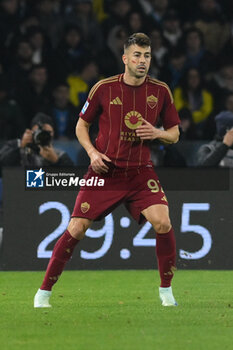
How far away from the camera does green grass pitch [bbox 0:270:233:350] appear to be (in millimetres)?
5832

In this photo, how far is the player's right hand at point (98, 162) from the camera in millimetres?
7105

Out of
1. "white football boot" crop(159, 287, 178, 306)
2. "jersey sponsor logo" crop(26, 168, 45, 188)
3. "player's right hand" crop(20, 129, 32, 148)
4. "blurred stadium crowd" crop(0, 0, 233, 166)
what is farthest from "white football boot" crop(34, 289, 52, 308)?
"blurred stadium crowd" crop(0, 0, 233, 166)

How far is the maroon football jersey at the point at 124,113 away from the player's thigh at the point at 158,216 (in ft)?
1.19

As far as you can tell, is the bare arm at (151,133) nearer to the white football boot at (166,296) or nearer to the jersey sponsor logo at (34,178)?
the white football boot at (166,296)

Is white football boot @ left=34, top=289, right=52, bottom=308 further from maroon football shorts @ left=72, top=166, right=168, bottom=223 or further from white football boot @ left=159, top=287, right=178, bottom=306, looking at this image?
white football boot @ left=159, top=287, right=178, bottom=306

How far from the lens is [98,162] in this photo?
710cm

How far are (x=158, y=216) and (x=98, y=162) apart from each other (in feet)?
1.97

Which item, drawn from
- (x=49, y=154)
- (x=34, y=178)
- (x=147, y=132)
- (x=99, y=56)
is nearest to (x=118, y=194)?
(x=147, y=132)

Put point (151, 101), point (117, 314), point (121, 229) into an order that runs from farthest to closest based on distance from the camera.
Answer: point (121, 229), point (151, 101), point (117, 314)

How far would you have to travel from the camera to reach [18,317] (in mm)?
6910

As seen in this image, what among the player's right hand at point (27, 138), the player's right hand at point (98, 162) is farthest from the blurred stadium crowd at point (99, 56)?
the player's right hand at point (98, 162)

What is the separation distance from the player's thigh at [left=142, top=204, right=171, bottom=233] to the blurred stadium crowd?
5000 mm

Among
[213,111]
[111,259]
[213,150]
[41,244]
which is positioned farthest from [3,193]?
[213,111]

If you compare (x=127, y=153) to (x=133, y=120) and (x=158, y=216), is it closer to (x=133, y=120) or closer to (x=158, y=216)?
(x=133, y=120)
